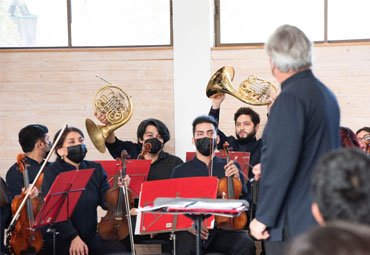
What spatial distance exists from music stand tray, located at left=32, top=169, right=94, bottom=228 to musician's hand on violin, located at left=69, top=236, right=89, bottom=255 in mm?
215

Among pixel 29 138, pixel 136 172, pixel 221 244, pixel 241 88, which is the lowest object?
pixel 221 244

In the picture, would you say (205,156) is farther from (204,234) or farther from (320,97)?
(320,97)

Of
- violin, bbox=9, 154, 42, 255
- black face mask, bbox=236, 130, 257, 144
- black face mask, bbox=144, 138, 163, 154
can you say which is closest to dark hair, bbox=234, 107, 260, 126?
black face mask, bbox=236, 130, 257, 144

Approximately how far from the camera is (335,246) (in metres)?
0.77

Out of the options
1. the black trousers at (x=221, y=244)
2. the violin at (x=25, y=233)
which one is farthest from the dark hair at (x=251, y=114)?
the violin at (x=25, y=233)

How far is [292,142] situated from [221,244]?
1.78 metres

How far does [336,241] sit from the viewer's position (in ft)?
2.55

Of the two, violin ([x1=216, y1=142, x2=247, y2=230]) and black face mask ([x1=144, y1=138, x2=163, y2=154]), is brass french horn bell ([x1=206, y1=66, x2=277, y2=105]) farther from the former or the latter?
violin ([x1=216, y1=142, x2=247, y2=230])

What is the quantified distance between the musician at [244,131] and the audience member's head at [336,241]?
11.6ft

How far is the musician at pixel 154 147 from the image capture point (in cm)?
416

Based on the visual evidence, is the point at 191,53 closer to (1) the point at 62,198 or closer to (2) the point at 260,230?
(1) the point at 62,198

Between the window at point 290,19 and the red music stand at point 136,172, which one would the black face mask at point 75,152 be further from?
the window at point 290,19


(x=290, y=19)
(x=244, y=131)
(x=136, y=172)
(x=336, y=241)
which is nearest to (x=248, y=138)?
(x=244, y=131)

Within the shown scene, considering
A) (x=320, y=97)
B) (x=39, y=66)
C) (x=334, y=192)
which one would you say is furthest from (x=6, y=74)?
(x=334, y=192)
